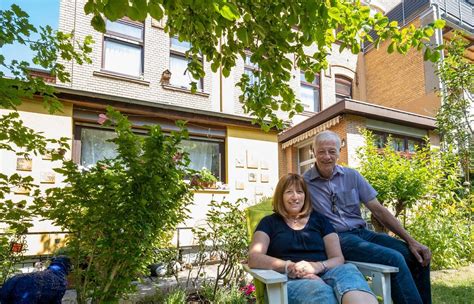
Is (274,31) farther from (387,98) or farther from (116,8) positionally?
(387,98)

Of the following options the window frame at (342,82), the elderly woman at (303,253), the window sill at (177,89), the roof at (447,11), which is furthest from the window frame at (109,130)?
the roof at (447,11)

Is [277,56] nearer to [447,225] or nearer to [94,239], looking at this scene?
[94,239]

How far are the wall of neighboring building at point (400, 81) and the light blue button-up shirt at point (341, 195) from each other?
9615 millimetres

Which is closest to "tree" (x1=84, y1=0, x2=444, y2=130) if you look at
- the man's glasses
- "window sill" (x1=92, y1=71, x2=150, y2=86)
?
the man's glasses

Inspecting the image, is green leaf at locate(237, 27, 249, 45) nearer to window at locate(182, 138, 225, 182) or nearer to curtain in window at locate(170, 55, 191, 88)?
window at locate(182, 138, 225, 182)

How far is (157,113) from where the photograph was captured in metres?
7.25

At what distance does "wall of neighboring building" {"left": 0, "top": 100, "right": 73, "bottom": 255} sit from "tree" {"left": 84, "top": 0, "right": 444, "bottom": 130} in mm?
3909

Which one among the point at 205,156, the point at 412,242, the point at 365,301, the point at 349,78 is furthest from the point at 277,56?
the point at 349,78

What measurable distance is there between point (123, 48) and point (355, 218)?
7.24 metres

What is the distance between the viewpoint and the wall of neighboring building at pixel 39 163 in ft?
18.2

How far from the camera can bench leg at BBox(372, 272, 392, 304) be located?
84.1 inches

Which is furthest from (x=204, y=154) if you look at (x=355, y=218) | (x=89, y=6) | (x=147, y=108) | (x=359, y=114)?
(x=89, y=6)

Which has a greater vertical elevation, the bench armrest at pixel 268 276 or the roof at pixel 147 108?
the roof at pixel 147 108

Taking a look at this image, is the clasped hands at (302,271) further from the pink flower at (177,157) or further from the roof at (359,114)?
the roof at (359,114)
